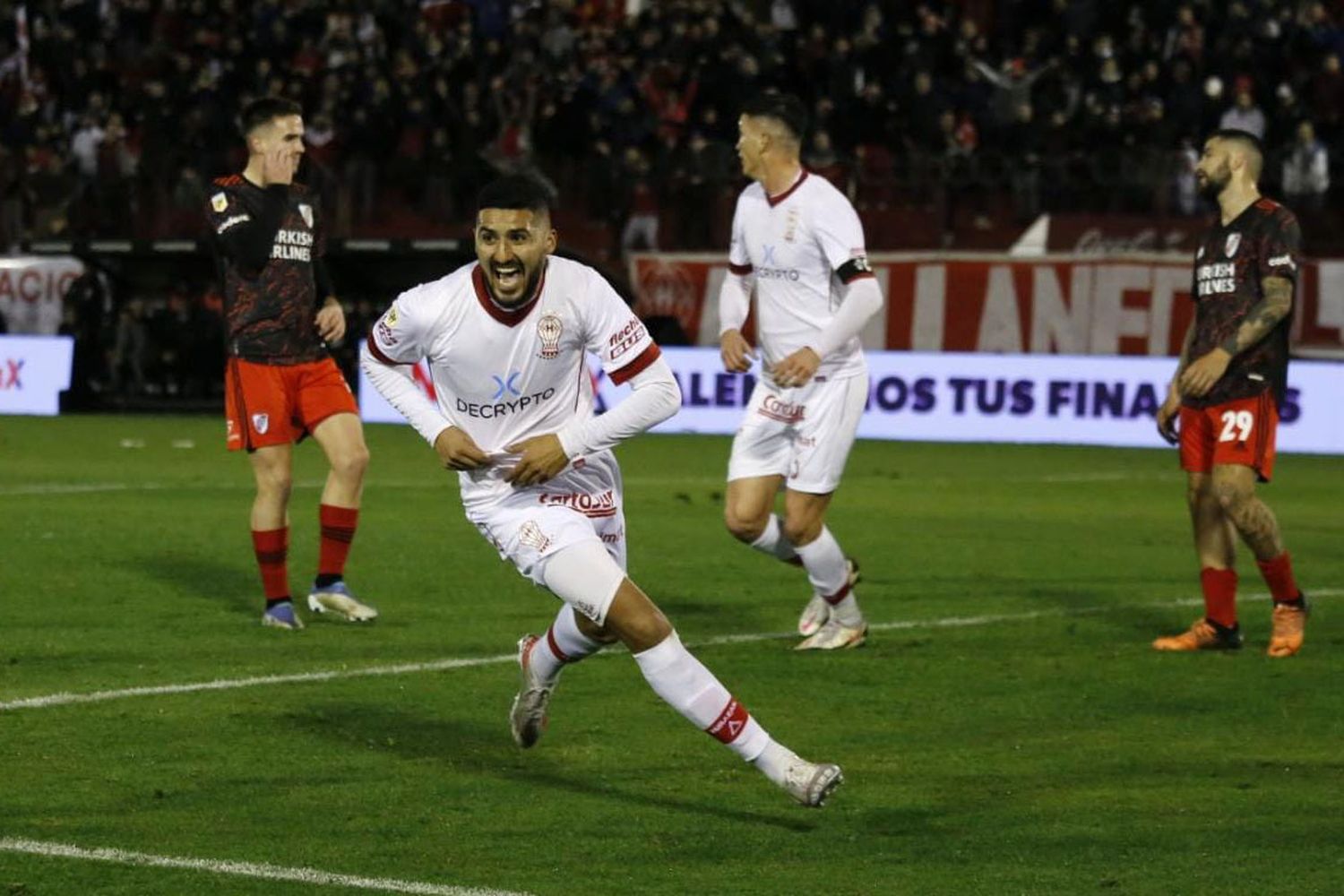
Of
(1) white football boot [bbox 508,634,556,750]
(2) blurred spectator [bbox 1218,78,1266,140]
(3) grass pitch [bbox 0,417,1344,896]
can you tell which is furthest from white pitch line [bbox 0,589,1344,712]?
(2) blurred spectator [bbox 1218,78,1266,140]

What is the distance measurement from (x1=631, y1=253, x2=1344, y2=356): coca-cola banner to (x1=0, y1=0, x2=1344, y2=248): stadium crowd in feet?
1.79

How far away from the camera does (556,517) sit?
6.84 m

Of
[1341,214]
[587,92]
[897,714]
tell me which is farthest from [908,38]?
[897,714]

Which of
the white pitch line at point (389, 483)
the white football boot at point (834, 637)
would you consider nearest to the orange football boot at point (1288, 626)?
the white football boot at point (834, 637)

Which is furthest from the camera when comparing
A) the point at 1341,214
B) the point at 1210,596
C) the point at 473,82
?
the point at 473,82

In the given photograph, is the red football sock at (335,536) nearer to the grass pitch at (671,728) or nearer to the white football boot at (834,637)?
the grass pitch at (671,728)

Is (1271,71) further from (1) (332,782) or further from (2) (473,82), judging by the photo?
(1) (332,782)

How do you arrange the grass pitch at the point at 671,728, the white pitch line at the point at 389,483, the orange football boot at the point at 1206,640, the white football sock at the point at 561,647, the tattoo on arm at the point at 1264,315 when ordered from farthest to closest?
the white pitch line at the point at 389,483, the orange football boot at the point at 1206,640, the tattoo on arm at the point at 1264,315, the white football sock at the point at 561,647, the grass pitch at the point at 671,728

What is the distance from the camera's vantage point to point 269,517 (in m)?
10.3

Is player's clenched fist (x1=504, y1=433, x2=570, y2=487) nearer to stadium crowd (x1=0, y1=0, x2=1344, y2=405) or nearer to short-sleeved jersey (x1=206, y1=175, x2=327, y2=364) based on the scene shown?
short-sleeved jersey (x1=206, y1=175, x2=327, y2=364)

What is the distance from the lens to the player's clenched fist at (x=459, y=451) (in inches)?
269

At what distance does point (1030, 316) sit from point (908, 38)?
156 inches

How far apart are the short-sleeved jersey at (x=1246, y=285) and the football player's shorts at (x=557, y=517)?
3.50m

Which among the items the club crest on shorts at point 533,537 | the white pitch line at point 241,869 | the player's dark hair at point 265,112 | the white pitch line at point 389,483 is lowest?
the white pitch line at point 389,483
